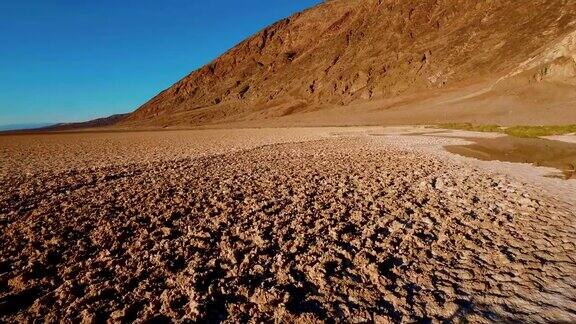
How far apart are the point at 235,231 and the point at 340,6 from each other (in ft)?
445

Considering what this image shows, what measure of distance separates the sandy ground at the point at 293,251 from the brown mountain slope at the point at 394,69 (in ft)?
143

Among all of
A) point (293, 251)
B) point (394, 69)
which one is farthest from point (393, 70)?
point (293, 251)

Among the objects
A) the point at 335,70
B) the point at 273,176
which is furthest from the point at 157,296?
the point at 335,70

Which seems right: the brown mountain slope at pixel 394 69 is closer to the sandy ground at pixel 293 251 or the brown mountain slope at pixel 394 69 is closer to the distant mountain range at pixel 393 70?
the distant mountain range at pixel 393 70

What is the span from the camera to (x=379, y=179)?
13375mm

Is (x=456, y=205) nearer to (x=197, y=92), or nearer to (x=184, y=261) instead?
(x=184, y=261)

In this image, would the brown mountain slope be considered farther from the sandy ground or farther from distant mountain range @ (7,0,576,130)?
the sandy ground

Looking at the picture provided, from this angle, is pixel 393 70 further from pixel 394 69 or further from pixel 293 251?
pixel 293 251

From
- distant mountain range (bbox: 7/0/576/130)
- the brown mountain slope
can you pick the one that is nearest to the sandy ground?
distant mountain range (bbox: 7/0/576/130)

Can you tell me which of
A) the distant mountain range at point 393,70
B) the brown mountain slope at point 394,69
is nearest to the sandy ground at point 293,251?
the distant mountain range at point 393,70

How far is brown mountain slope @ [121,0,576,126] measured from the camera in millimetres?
61344

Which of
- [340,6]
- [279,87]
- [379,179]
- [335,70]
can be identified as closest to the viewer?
[379,179]

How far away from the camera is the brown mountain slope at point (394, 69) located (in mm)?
61344

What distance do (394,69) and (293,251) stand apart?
96.9 metres
